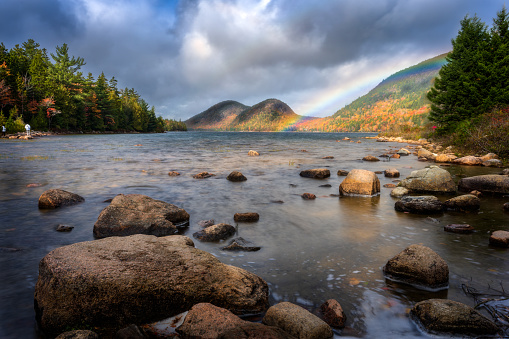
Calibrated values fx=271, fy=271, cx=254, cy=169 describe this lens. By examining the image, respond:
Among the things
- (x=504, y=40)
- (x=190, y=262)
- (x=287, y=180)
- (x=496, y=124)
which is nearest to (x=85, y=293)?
(x=190, y=262)

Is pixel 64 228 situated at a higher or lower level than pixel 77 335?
lower

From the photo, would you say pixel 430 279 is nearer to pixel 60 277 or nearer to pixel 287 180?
pixel 60 277

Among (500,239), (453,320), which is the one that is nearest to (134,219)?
(453,320)

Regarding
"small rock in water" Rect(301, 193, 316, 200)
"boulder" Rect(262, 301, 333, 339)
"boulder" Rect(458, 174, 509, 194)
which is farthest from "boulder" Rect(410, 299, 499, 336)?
"boulder" Rect(458, 174, 509, 194)

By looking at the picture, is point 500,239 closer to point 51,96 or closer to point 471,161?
point 471,161

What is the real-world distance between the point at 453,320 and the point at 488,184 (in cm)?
1160

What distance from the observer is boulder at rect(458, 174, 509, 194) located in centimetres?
1183

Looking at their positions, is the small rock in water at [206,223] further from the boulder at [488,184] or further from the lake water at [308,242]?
the boulder at [488,184]

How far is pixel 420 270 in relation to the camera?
4957 mm

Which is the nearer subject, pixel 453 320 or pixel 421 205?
pixel 453 320

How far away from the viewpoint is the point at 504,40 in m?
30.3

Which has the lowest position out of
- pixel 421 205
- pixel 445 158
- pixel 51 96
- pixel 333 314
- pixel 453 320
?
pixel 333 314

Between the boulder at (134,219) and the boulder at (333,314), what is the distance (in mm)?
4770

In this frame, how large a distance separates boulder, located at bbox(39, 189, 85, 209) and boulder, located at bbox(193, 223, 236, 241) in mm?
6036
